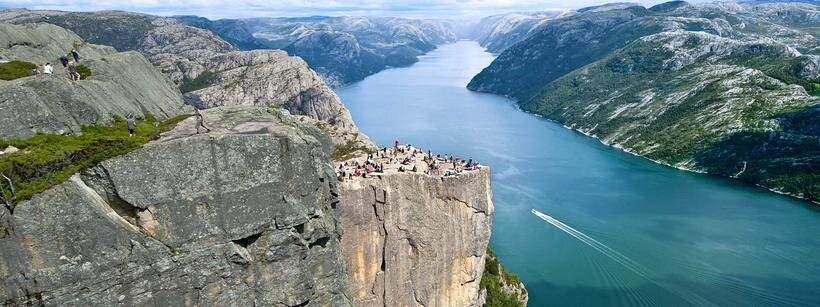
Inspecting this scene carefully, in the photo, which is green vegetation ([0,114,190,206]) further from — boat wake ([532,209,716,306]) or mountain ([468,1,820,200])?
mountain ([468,1,820,200])

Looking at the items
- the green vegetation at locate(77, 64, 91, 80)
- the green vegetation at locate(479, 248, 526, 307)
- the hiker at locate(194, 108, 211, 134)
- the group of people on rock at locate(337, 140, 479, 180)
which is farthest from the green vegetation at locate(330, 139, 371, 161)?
the green vegetation at locate(77, 64, 91, 80)

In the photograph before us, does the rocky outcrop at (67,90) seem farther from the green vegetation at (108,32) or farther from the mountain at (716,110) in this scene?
the green vegetation at (108,32)

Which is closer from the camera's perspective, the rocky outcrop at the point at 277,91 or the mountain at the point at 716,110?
the rocky outcrop at the point at 277,91

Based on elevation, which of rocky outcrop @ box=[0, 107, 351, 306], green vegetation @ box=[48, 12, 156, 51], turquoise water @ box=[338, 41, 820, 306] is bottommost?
turquoise water @ box=[338, 41, 820, 306]

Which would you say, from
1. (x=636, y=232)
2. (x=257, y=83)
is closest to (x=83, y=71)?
(x=636, y=232)

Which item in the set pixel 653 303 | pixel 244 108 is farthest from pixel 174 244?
pixel 653 303

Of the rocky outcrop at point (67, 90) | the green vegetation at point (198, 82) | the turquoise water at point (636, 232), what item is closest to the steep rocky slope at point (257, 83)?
the green vegetation at point (198, 82)

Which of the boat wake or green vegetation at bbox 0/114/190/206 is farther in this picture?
the boat wake
